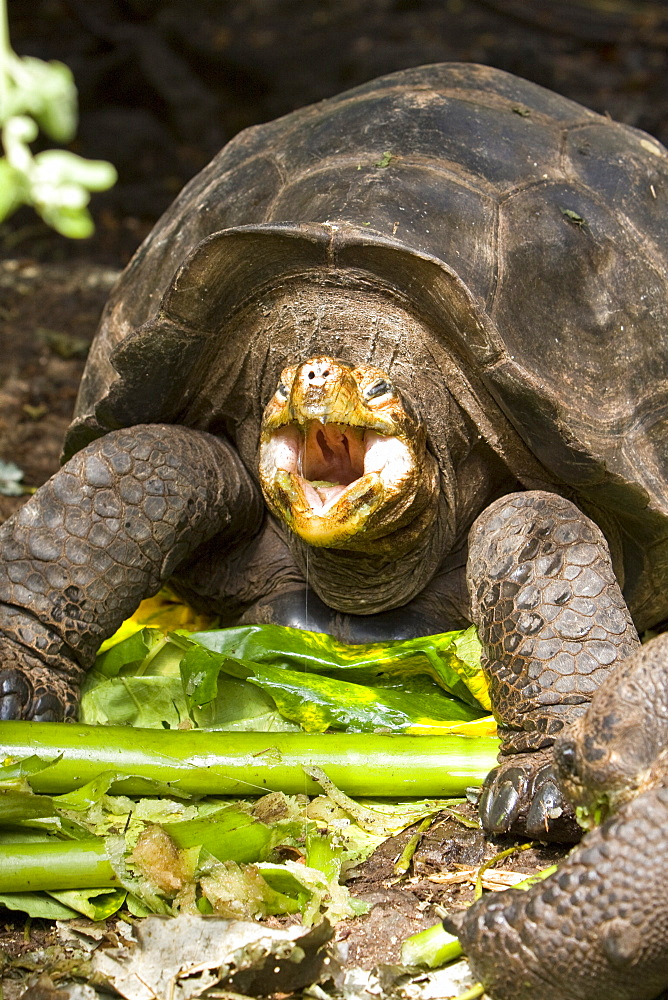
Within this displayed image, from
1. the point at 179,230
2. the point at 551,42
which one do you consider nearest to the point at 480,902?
the point at 179,230

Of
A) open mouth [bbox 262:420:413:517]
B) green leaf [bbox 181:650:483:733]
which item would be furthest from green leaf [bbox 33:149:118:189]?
green leaf [bbox 181:650:483:733]

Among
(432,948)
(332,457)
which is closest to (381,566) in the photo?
(332,457)

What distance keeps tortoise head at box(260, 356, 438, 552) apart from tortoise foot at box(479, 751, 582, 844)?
85cm

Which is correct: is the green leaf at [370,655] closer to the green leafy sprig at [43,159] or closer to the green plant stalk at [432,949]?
the green plant stalk at [432,949]

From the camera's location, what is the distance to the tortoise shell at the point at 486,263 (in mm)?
3602

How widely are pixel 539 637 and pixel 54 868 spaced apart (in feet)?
4.62

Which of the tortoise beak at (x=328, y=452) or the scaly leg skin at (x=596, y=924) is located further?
the tortoise beak at (x=328, y=452)

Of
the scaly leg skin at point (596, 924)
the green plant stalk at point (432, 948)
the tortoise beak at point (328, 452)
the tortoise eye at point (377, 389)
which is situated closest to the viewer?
the scaly leg skin at point (596, 924)

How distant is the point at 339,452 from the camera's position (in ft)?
12.0

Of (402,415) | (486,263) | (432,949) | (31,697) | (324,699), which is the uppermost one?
(486,263)

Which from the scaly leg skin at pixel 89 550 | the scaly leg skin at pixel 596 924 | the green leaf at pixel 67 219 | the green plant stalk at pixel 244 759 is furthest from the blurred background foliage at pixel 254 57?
the green leaf at pixel 67 219

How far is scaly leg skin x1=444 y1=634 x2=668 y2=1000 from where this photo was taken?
6.93 feet

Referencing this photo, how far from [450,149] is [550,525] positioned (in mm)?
1401

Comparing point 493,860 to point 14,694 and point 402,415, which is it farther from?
point 14,694
